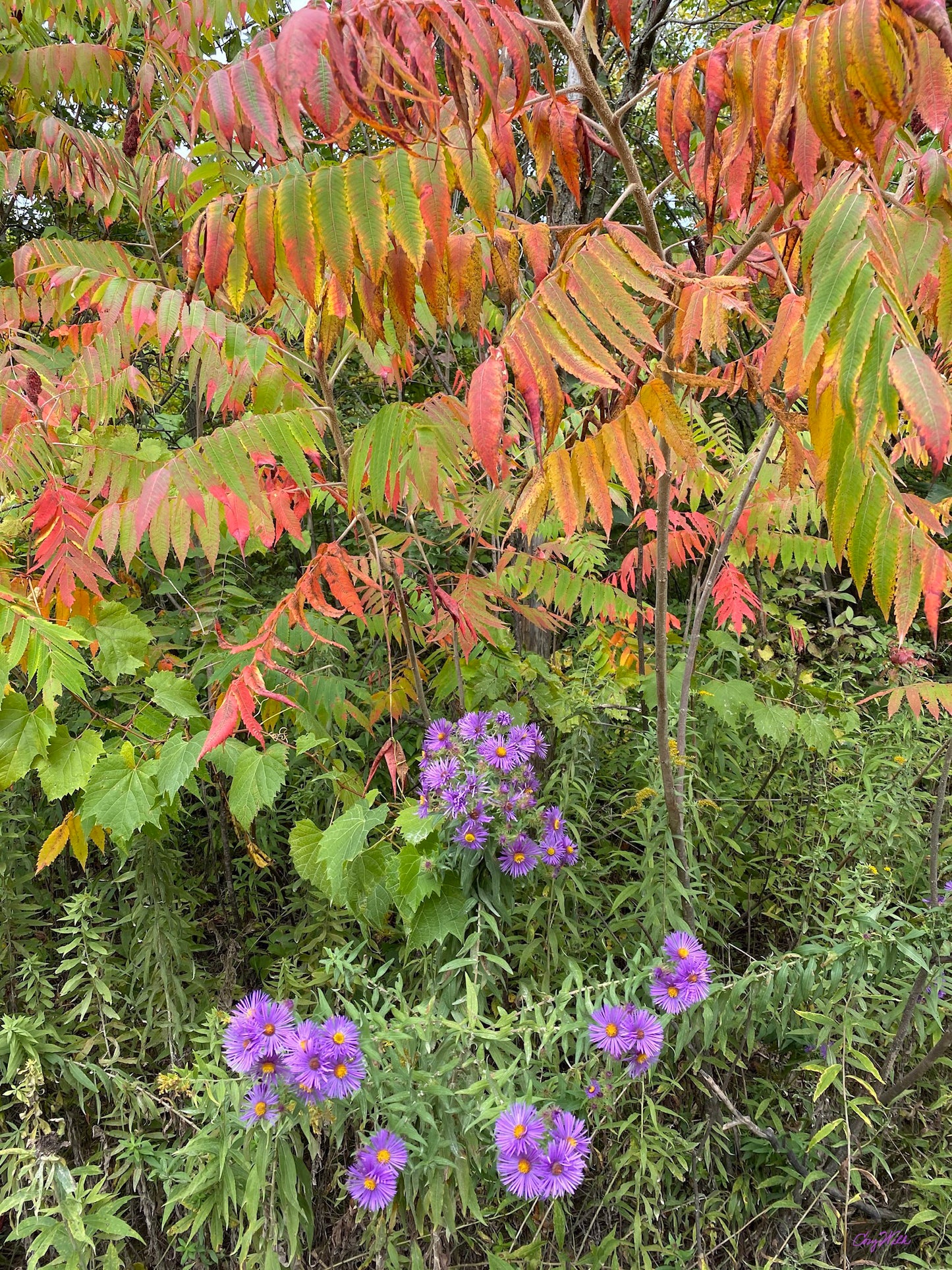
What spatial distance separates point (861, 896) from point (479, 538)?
3.55ft

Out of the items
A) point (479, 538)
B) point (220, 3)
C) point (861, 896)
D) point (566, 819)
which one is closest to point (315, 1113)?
point (566, 819)

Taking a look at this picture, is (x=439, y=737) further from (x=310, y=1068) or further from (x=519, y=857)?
(x=310, y=1068)

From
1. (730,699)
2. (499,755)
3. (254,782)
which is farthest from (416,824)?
(730,699)

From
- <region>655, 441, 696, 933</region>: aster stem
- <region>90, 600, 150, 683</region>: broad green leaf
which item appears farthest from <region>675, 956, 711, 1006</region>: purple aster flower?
<region>90, 600, 150, 683</region>: broad green leaf

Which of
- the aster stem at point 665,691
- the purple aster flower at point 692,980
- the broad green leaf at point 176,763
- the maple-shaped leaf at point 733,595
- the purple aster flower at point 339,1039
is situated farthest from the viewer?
the maple-shaped leaf at point 733,595

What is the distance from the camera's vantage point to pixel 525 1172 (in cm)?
113

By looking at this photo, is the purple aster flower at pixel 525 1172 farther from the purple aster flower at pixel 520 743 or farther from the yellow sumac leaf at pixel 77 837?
the yellow sumac leaf at pixel 77 837

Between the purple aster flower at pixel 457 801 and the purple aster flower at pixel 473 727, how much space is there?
0.46 ft

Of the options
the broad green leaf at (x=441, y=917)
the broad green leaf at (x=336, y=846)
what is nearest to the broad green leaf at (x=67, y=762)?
the broad green leaf at (x=336, y=846)

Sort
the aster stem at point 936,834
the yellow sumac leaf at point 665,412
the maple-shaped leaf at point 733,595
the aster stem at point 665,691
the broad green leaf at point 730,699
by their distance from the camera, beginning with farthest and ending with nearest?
the maple-shaped leaf at point 733,595 < the broad green leaf at point 730,699 < the aster stem at point 936,834 < the aster stem at point 665,691 < the yellow sumac leaf at point 665,412

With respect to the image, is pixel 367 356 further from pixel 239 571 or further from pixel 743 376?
pixel 239 571

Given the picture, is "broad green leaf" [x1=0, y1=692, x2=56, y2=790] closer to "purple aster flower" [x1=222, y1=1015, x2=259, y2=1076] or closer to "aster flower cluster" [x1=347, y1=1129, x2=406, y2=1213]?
"purple aster flower" [x1=222, y1=1015, x2=259, y2=1076]

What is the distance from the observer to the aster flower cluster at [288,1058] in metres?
1.14

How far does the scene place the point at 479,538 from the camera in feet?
6.45
